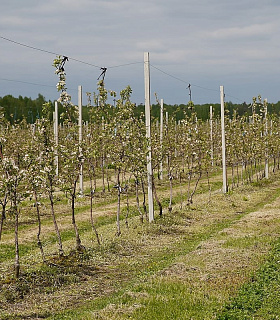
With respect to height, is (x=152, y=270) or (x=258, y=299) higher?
(x=258, y=299)

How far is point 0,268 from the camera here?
14.2 metres

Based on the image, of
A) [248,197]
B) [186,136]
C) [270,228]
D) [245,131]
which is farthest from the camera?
[245,131]

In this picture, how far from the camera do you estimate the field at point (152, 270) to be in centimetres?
1023

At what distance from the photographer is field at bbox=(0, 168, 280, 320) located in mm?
10227

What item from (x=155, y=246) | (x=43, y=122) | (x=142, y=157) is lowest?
(x=155, y=246)

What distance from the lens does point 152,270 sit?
44.9 ft

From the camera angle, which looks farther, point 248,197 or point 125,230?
point 248,197

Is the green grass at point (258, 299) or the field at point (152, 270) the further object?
the field at point (152, 270)

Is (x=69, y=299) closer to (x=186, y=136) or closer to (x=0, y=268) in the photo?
(x=0, y=268)

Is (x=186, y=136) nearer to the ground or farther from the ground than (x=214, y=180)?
farther from the ground

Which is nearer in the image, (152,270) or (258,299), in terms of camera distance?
(258,299)

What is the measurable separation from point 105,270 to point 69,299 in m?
2.73

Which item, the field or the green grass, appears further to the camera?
the field

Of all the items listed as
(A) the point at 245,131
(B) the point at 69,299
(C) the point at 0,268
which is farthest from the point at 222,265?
(A) the point at 245,131
